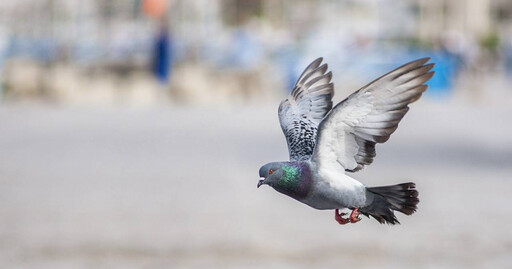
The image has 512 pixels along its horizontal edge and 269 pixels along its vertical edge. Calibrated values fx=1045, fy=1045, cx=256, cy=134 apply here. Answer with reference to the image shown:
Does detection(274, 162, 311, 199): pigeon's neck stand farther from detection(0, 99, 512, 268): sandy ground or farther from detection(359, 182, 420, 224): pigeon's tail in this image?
detection(0, 99, 512, 268): sandy ground

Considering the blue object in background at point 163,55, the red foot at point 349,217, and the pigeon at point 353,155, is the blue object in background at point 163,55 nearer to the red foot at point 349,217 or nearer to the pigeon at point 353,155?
the pigeon at point 353,155

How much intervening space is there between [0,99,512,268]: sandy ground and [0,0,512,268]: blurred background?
0.04 metres

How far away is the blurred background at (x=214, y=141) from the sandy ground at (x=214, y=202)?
0.14ft

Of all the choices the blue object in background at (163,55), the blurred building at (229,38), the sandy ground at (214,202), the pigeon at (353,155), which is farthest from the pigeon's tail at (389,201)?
the blue object in background at (163,55)

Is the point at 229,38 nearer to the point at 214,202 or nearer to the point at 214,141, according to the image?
the point at 214,141

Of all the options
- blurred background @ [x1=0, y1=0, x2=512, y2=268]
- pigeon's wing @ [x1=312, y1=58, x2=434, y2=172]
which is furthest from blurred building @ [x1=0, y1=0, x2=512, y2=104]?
pigeon's wing @ [x1=312, y1=58, x2=434, y2=172]

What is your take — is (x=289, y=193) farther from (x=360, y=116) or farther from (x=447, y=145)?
(x=447, y=145)

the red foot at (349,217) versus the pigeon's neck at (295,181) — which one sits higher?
the pigeon's neck at (295,181)

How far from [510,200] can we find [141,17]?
992 inches

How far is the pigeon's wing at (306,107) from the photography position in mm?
1445

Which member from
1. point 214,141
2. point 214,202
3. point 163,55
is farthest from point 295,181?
point 163,55

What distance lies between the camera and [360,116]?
134 cm

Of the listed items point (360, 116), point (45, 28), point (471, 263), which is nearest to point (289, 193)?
point (360, 116)

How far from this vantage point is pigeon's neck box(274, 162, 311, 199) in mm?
1149
